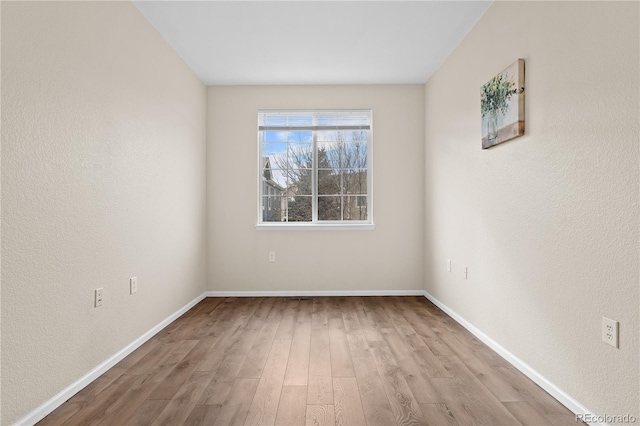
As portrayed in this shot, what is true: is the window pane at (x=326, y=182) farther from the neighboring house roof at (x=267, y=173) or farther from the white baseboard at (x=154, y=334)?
the white baseboard at (x=154, y=334)

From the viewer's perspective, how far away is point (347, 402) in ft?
5.96

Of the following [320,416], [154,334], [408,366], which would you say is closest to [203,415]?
[320,416]

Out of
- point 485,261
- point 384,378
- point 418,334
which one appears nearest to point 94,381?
point 384,378

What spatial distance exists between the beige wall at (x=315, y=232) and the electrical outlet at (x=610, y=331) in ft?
8.62

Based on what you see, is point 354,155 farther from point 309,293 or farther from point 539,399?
point 539,399

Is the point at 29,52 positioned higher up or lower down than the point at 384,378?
higher up

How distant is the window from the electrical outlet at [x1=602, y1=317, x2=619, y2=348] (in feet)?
9.24

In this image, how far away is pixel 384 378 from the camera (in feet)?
6.84

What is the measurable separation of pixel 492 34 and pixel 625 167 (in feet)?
5.14

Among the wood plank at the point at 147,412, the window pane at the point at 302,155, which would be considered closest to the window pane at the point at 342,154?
the window pane at the point at 302,155

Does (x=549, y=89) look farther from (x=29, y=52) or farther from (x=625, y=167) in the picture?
(x=29, y=52)

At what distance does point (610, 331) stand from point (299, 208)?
320cm

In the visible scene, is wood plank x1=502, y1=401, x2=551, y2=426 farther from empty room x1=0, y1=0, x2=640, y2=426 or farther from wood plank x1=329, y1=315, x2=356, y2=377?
wood plank x1=329, y1=315, x2=356, y2=377

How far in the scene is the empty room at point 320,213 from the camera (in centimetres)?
162
